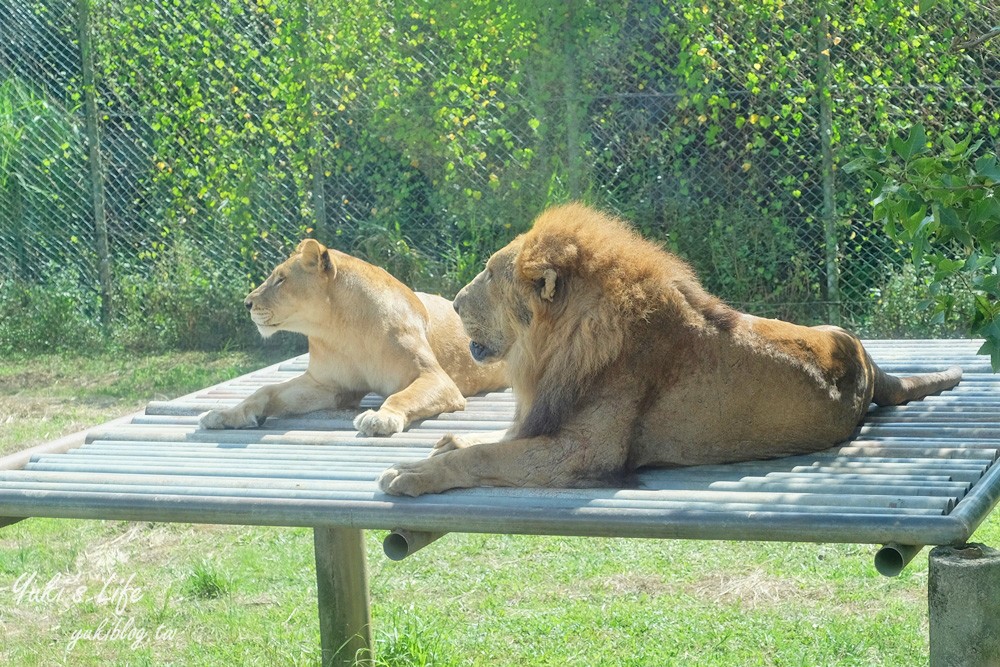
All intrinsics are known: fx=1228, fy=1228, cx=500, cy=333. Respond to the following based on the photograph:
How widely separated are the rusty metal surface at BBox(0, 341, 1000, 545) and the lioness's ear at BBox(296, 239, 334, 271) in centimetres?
76

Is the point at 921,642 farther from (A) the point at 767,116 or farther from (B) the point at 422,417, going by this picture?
(A) the point at 767,116

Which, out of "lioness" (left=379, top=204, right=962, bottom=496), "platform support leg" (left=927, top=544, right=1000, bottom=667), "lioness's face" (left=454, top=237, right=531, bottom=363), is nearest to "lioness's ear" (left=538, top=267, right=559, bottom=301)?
"lioness" (left=379, top=204, right=962, bottom=496)

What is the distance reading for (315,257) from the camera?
486cm

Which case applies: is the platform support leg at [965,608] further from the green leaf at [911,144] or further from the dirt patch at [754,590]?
the dirt patch at [754,590]

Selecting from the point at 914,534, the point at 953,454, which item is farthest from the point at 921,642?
the point at 914,534

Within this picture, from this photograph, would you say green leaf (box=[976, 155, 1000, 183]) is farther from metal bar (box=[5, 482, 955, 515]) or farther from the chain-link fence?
the chain-link fence

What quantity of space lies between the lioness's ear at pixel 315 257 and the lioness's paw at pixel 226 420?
2.37 feet

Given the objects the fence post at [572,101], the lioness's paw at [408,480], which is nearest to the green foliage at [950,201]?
the lioness's paw at [408,480]

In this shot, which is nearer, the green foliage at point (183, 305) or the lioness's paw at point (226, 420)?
the lioness's paw at point (226, 420)

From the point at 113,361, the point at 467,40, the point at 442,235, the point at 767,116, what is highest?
the point at 467,40

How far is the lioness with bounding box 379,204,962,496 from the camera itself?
10.7 feet

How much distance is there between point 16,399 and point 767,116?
5.30 metres

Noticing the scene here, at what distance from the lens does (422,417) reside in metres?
4.36

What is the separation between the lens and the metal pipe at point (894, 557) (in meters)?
2.68
